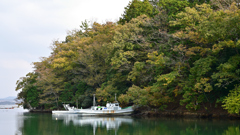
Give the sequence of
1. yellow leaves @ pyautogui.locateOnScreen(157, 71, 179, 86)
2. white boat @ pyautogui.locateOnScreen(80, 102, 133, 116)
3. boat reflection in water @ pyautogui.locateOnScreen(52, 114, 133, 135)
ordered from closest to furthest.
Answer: boat reflection in water @ pyautogui.locateOnScreen(52, 114, 133, 135) < yellow leaves @ pyautogui.locateOnScreen(157, 71, 179, 86) < white boat @ pyautogui.locateOnScreen(80, 102, 133, 116)

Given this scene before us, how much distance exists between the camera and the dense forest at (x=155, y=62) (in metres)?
22.6

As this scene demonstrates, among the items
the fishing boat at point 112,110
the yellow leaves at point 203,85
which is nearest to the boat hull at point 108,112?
the fishing boat at point 112,110

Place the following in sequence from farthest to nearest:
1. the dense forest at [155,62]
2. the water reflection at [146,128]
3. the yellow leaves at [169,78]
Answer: the yellow leaves at [169,78]
the dense forest at [155,62]
the water reflection at [146,128]

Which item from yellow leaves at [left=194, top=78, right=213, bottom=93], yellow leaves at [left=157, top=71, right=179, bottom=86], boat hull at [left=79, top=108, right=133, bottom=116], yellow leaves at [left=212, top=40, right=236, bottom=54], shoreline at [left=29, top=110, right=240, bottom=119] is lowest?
shoreline at [left=29, top=110, right=240, bottom=119]

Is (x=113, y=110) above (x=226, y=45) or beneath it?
beneath

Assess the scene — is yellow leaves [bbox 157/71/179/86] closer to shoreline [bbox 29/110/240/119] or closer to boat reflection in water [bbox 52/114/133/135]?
shoreline [bbox 29/110/240/119]

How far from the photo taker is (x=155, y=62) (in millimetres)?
27859

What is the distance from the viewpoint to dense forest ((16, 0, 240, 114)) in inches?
891

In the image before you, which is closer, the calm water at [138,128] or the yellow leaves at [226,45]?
the calm water at [138,128]

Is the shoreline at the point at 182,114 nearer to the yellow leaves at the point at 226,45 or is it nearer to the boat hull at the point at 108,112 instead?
the boat hull at the point at 108,112

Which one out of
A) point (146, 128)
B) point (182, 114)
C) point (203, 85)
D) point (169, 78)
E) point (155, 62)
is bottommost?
point (146, 128)

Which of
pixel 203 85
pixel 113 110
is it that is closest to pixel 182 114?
pixel 203 85

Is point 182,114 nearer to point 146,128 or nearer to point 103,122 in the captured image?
point 103,122

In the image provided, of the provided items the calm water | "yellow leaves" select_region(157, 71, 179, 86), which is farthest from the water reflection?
"yellow leaves" select_region(157, 71, 179, 86)
